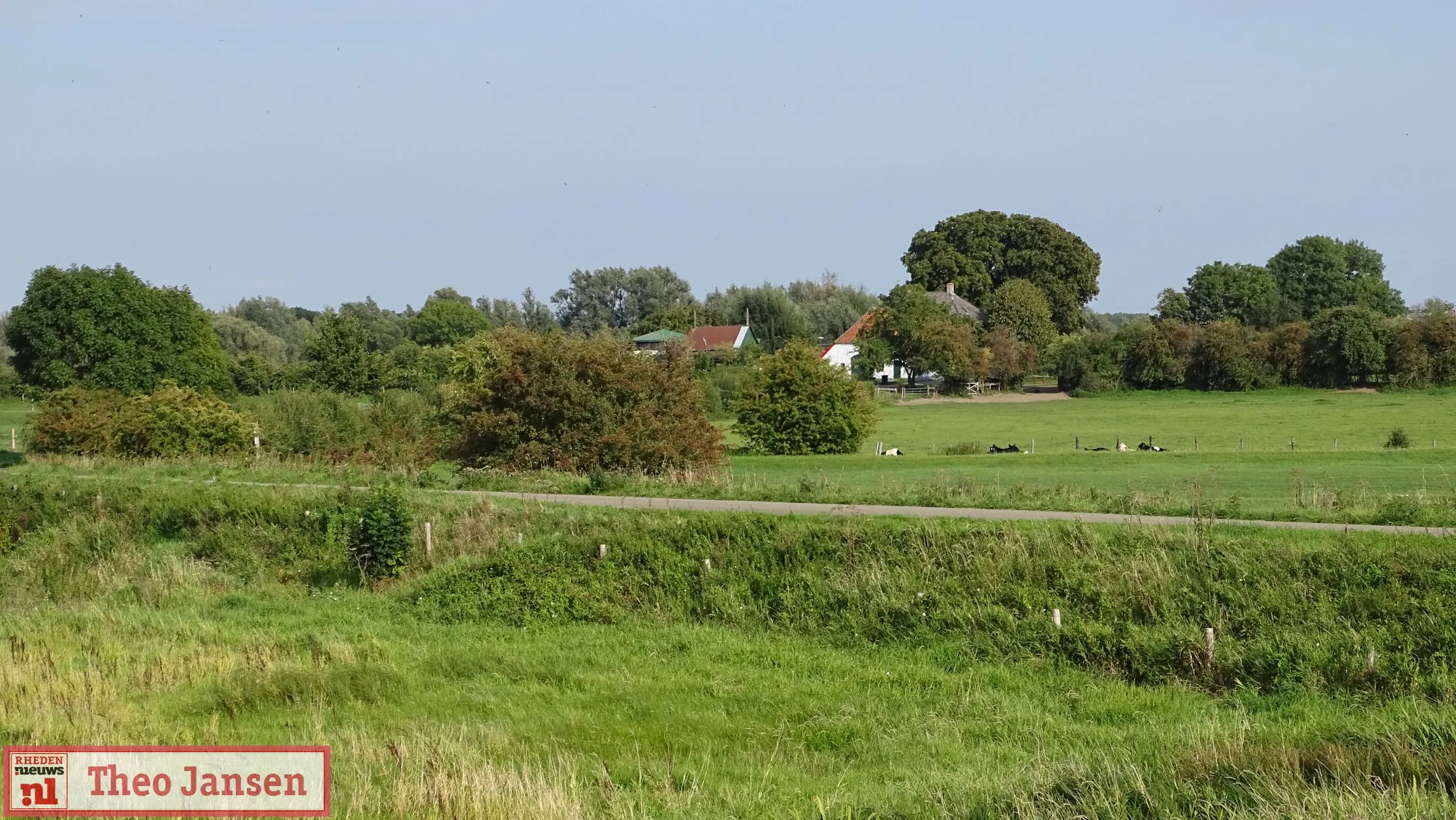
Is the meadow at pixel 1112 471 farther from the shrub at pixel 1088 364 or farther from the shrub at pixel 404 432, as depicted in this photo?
the shrub at pixel 1088 364

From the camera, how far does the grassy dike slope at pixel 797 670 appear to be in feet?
30.7

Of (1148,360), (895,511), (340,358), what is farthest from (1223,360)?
(895,511)

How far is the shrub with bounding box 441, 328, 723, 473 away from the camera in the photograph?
34.0 metres

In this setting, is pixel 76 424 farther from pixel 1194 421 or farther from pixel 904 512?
pixel 1194 421

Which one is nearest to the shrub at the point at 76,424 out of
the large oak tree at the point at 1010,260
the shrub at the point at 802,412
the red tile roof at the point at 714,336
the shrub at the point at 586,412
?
the shrub at the point at 586,412

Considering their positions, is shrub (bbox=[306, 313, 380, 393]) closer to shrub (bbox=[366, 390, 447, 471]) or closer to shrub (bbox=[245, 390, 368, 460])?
shrub (bbox=[366, 390, 447, 471])

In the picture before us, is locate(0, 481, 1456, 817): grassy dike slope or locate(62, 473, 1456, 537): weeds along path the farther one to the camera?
locate(62, 473, 1456, 537): weeds along path

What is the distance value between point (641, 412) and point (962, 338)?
6356 cm

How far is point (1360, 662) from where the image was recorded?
1336 centimetres

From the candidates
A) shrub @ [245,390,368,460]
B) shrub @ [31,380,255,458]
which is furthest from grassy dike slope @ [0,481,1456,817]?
shrub @ [245,390,368,460]

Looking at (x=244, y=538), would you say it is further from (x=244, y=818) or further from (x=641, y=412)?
(x=244, y=818)

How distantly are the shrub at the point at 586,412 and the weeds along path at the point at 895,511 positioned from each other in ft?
20.6

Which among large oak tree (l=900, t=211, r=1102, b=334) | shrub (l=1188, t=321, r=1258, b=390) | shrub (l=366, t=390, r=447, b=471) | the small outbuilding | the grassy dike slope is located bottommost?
the grassy dike slope

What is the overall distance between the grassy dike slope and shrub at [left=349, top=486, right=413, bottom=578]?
61 centimetres
